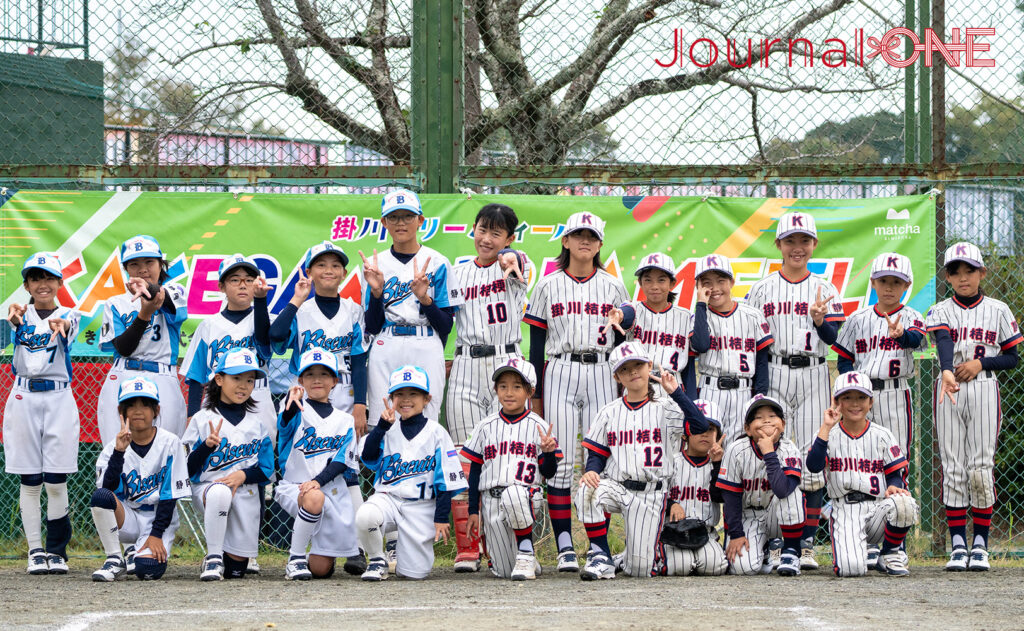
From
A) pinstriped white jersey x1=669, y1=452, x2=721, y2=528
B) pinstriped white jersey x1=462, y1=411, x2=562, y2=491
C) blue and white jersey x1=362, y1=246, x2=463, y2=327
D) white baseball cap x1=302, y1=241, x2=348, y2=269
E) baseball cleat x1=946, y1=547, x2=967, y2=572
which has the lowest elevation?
baseball cleat x1=946, y1=547, x2=967, y2=572

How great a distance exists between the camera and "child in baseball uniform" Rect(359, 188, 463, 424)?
6.29 metres

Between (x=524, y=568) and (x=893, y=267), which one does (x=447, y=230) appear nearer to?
(x=524, y=568)

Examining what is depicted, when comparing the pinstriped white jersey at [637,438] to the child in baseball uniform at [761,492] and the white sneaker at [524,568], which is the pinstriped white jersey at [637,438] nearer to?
the child in baseball uniform at [761,492]

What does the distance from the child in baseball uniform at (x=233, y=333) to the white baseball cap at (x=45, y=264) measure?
2.68 ft

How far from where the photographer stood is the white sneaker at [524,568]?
5699 millimetres

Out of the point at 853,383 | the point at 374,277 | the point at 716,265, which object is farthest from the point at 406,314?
the point at 853,383

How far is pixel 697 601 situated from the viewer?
4828 millimetres

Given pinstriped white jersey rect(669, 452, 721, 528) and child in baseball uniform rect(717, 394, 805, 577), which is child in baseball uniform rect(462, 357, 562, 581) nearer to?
pinstriped white jersey rect(669, 452, 721, 528)

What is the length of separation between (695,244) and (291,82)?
2642 millimetres

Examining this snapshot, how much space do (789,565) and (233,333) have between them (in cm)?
317

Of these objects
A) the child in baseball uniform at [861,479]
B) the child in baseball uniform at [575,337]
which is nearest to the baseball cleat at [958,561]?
the child in baseball uniform at [861,479]

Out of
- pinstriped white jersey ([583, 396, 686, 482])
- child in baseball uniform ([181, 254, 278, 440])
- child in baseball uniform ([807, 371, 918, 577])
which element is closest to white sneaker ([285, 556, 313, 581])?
child in baseball uniform ([181, 254, 278, 440])

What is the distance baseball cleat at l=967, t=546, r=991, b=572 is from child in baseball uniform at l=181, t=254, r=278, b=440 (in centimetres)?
374

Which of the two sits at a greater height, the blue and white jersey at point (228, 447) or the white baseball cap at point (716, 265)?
the white baseball cap at point (716, 265)
